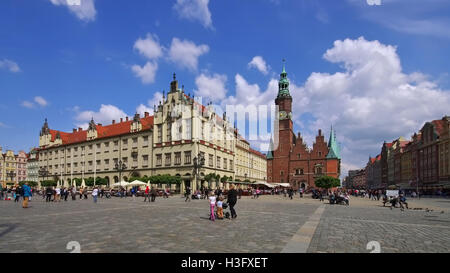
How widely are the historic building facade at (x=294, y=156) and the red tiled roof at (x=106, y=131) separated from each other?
45.5 metres

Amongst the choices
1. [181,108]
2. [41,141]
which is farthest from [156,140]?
[41,141]

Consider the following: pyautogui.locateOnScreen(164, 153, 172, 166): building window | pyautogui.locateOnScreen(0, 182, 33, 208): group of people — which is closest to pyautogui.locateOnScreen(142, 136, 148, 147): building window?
pyautogui.locateOnScreen(164, 153, 172, 166): building window

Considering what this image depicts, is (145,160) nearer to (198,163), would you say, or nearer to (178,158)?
(178,158)

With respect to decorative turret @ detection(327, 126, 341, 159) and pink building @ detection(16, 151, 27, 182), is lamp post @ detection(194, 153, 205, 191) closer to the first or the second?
decorative turret @ detection(327, 126, 341, 159)

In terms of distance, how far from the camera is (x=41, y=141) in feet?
262

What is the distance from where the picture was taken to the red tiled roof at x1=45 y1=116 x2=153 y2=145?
198 ft

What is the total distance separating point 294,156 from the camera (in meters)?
90.0

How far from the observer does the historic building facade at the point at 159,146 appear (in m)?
51.2

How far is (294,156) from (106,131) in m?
52.3

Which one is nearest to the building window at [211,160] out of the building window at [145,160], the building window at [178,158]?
the building window at [178,158]
